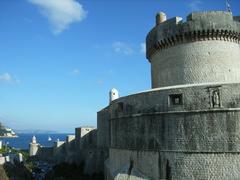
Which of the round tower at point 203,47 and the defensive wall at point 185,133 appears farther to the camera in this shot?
the round tower at point 203,47

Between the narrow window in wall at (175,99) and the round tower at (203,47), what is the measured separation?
12.4 ft

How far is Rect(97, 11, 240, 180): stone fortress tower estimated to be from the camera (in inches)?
432

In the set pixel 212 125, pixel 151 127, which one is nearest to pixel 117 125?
pixel 151 127

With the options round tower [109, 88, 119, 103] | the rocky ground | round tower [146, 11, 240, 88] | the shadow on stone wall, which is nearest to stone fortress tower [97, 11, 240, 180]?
round tower [146, 11, 240, 88]

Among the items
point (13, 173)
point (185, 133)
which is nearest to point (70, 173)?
point (13, 173)

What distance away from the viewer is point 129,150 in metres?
13.6

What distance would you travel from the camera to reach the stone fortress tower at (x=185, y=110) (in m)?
11.0

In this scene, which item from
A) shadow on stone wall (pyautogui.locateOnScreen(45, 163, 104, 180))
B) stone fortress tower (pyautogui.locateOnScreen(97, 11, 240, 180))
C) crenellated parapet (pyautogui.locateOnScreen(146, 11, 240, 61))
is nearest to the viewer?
stone fortress tower (pyautogui.locateOnScreen(97, 11, 240, 180))

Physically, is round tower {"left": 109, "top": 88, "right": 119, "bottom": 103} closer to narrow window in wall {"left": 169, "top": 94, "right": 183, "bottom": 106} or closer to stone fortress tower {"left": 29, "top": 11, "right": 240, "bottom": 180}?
stone fortress tower {"left": 29, "top": 11, "right": 240, "bottom": 180}

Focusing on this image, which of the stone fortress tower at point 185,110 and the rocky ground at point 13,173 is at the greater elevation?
the stone fortress tower at point 185,110

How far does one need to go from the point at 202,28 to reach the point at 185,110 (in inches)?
213

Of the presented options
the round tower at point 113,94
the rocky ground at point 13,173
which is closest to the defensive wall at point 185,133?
the round tower at point 113,94

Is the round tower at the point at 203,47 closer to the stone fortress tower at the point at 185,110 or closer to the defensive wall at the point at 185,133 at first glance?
the stone fortress tower at the point at 185,110

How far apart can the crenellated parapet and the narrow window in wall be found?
471cm
